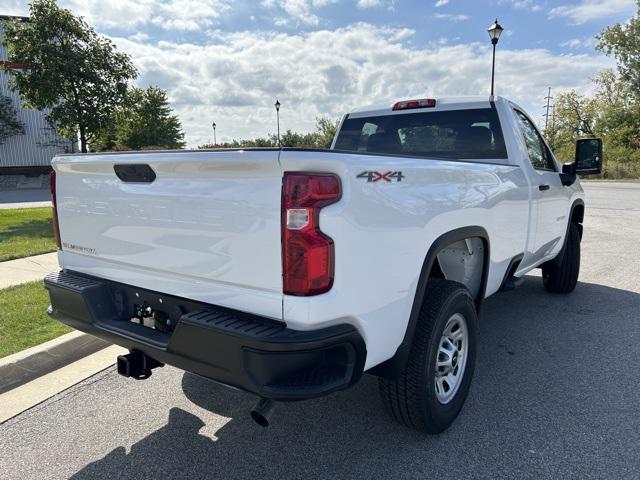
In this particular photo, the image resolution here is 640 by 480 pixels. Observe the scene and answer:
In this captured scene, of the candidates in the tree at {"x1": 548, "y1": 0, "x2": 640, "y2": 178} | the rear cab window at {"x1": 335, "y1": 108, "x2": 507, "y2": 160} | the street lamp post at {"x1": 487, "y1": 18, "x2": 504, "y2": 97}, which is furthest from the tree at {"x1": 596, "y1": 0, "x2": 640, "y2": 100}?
the rear cab window at {"x1": 335, "y1": 108, "x2": 507, "y2": 160}

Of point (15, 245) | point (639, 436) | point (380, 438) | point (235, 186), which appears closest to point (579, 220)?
point (639, 436)

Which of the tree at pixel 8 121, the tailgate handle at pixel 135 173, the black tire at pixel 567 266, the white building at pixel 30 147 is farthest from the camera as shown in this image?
the white building at pixel 30 147

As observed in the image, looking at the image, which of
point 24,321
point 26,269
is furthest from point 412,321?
point 26,269

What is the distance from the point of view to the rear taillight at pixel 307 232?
188 cm

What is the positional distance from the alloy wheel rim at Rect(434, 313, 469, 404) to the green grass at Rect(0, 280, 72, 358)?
123 inches

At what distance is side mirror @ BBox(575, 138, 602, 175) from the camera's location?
468 centimetres

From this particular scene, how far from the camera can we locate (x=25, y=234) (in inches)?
355

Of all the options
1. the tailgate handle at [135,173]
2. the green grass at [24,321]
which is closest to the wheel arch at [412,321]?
the tailgate handle at [135,173]

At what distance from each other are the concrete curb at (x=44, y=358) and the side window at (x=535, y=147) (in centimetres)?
405

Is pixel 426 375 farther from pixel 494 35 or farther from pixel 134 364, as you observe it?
pixel 494 35

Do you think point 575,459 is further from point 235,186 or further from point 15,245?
point 15,245

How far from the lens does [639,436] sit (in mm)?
2699

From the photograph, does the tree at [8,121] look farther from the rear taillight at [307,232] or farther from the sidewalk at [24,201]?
the rear taillight at [307,232]

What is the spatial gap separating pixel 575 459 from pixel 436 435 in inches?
27.9
